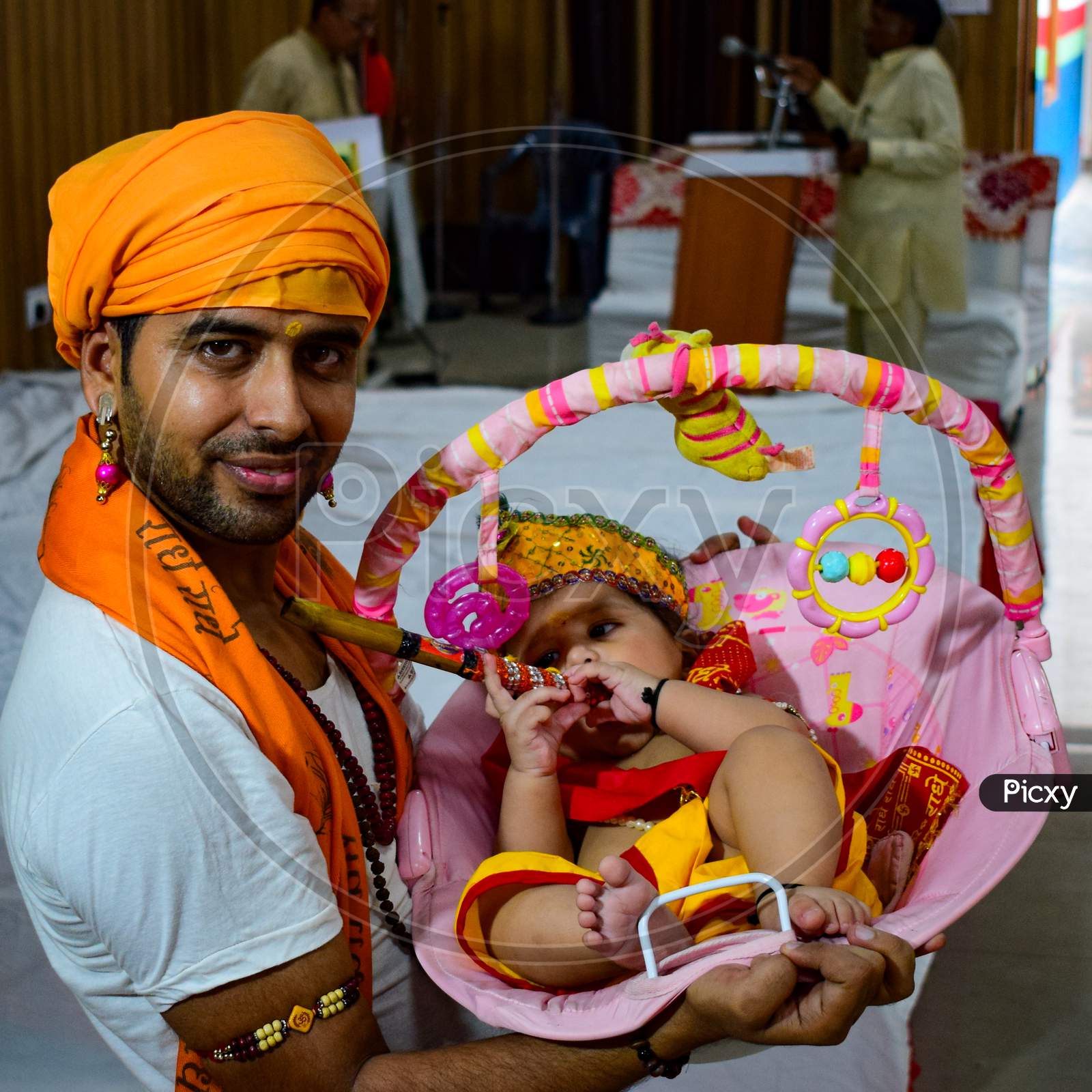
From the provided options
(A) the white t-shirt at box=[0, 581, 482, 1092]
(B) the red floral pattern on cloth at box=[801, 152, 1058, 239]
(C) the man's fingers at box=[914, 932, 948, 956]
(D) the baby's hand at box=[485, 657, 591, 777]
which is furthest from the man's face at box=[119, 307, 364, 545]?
(B) the red floral pattern on cloth at box=[801, 152, 1058, 239]

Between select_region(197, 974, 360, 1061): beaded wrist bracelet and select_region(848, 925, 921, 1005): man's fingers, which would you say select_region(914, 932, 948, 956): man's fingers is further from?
select_region(197, 974, 360, 1061): beaded wrist bracelet

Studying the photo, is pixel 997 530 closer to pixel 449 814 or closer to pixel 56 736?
pixel 449 814

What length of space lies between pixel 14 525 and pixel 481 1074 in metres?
1.85

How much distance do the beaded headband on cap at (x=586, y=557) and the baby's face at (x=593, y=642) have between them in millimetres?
16

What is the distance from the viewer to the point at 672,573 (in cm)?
125

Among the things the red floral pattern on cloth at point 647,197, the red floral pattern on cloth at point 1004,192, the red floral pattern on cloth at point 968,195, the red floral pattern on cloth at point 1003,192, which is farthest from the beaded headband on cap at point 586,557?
the red floral pattern on cloth at point 1004,192

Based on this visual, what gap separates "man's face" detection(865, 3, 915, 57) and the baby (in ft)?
8.13

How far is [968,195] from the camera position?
14.2ft

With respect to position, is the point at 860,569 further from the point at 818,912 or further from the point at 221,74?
the point at 221,74

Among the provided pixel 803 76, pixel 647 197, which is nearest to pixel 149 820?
pixel 803 76

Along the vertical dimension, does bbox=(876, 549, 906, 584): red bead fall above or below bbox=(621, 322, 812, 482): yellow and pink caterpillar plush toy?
below

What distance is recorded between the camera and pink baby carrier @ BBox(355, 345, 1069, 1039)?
894 millimetres

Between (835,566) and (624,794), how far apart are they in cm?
29

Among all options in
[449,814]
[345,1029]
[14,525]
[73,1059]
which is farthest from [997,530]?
[14,525]
